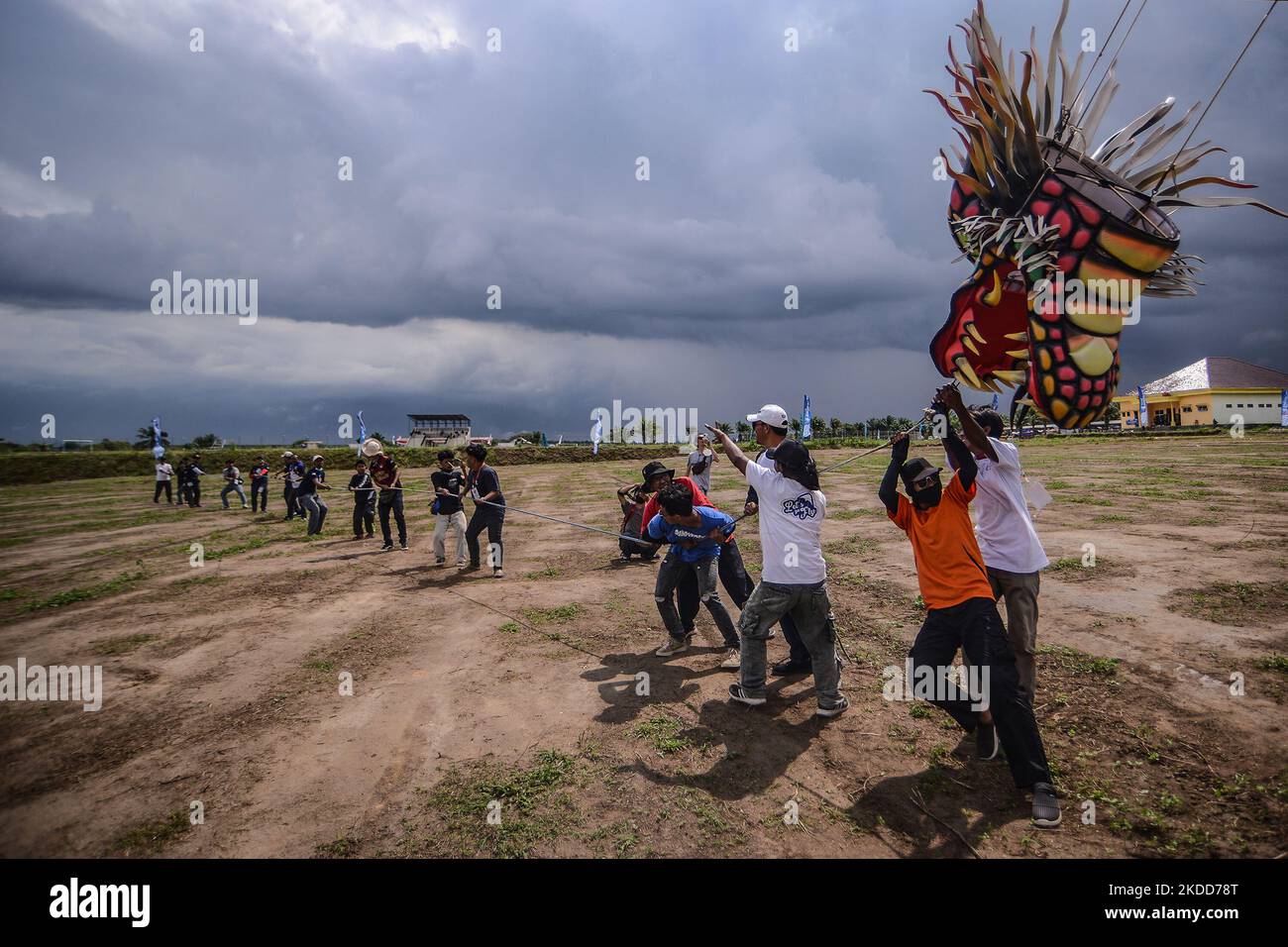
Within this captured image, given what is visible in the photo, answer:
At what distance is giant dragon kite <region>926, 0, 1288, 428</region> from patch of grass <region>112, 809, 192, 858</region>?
5873 millimetres

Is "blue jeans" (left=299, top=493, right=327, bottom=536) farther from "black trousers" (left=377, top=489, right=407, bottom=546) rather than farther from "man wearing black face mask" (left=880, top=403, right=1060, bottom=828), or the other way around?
"man wearing black face mask" (left=880, top=403, right=1060, bottom=828)

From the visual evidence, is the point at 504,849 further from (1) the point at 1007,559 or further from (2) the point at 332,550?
(2) the point at 332,550

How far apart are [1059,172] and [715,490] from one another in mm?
19517

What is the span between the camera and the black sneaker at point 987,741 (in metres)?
4.12

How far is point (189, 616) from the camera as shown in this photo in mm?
8422

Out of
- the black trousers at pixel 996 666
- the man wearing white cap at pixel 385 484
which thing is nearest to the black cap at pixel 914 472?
the black trousers at pixel 996 666

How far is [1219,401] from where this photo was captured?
64000 millimetres

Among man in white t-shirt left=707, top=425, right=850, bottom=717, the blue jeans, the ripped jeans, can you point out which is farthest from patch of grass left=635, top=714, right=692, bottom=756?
the blue jeans

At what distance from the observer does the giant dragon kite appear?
8.79 feet

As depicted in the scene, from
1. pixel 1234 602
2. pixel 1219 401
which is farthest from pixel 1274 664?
pixel 1219 401

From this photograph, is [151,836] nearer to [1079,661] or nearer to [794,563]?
[794,563]

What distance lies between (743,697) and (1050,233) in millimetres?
4096

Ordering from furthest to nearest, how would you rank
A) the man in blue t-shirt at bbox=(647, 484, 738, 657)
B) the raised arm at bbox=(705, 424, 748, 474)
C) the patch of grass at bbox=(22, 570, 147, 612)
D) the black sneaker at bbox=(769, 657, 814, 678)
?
the patch of grass at bbox=(22, 570, 147, 612) → the black sneaker at bbox=(769, 657, 814, 678) → the man in blue t-shirt at bbox=(647, 484, 738, 657) → the raised arm at bbox=(705, 424, 748, 474)

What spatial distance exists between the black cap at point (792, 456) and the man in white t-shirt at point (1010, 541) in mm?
1054
